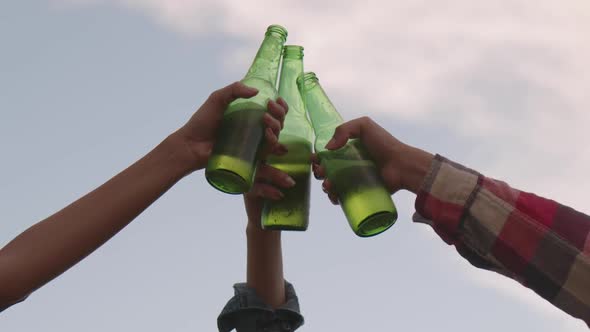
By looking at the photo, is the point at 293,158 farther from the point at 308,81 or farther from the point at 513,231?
the point at 513,231

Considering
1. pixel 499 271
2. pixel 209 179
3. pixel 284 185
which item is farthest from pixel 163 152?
pixel 499 271

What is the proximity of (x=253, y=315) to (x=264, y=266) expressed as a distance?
0.15 meters

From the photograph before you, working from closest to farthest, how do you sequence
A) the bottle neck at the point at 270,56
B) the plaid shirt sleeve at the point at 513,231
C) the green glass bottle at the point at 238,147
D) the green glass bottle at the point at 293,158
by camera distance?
the plaid shirt sleeve at the point at 513,231 → the green glass bottle at the point at 238,147 → the green glass bottle at the point at 293,158 → the bottle neck at the point at 270,56

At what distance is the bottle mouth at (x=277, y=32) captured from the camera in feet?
7.61

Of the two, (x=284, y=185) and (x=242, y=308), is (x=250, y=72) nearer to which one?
(x=284, y=185)

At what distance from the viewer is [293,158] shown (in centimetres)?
222

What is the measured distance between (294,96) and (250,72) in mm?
189

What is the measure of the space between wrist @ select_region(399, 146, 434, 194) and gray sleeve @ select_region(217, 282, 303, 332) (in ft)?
2.23

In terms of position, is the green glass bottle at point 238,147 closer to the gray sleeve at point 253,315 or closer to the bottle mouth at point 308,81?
the bottle mouth at point 308,81

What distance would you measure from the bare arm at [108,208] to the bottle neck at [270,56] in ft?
0.97

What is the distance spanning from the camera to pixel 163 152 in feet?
6.50

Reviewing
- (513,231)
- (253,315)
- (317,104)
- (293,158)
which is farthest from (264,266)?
(513,231)

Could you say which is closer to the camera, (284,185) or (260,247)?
(284,185)

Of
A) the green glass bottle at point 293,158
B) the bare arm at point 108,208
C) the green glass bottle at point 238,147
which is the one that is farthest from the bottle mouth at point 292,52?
the bare arm at point 108,208
